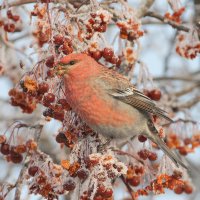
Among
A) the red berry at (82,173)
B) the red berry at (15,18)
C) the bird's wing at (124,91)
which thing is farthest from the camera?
the red berry at (15,18)

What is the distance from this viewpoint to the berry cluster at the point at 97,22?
328 centimetres

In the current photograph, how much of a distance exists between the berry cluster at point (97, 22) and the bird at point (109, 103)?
195 millimetres

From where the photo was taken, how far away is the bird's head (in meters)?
3.26

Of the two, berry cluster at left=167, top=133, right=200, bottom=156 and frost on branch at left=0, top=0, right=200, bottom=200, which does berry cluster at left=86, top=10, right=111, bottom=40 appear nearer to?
frost on branch at left=0, top=0, right=200, bottom=200

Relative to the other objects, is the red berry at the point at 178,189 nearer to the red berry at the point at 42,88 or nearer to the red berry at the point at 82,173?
the red berry at the point at 82,173

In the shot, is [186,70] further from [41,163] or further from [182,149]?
[41,163]

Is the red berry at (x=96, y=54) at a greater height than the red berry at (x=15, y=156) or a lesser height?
greater

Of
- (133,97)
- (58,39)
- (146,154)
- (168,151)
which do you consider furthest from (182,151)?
(58,39)

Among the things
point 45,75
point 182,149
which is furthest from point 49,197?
point 182,149

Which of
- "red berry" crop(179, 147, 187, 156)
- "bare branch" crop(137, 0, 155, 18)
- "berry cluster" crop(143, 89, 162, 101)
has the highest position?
"bare branch" crop(137, 0, 155, 18)

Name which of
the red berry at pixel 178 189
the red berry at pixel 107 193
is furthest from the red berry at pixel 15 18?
the red berry at pixel 178 189

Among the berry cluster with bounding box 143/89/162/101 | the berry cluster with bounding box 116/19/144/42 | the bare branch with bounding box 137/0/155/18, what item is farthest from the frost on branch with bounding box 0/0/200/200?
the bare branch with bounding box 137/0/155/18

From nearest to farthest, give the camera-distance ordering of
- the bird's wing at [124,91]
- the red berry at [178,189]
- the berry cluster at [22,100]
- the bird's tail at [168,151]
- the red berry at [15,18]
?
the berry cluster at [22,100] < the bird's tail at [168,151] < the bird's wing at [124,91] < the red berry at [15,18] < the red berry at [178,189]

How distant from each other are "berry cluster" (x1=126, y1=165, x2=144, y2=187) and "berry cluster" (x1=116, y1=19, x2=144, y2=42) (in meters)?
0.88
